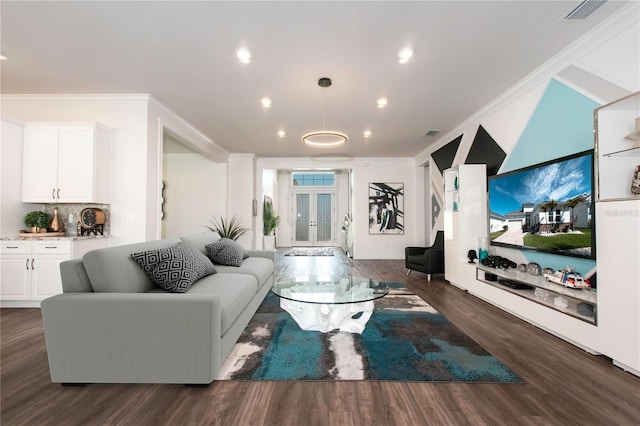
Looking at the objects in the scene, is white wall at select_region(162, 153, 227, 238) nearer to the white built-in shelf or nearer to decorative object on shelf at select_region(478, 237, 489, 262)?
decorative object on shelf at select_region(478, 237, 489, 262)

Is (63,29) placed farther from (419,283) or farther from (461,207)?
(419,283)

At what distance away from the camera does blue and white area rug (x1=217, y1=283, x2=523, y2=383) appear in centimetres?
199

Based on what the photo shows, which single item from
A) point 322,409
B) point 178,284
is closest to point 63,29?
point 178,284

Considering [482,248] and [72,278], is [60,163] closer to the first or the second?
[72,278]

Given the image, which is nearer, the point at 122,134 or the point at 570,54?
the point at 570,54

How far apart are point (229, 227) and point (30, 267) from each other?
3.91m

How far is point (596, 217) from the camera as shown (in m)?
2.32

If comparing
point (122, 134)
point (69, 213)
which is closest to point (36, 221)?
point (69, 213)

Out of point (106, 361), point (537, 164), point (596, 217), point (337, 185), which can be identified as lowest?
point (106, 361)

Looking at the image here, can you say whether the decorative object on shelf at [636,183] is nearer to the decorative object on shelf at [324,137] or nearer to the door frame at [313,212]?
the decorative object on shelf at [324,137]

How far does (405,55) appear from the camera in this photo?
9.51ft

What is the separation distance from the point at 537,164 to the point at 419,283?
247 centimetres

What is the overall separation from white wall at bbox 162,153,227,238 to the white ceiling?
10.2 ft

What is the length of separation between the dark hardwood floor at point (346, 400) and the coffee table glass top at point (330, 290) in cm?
75
